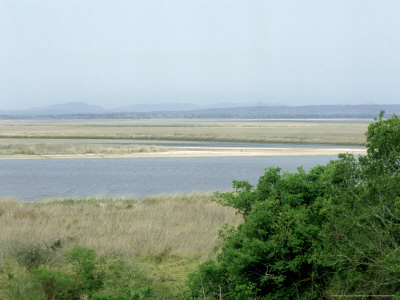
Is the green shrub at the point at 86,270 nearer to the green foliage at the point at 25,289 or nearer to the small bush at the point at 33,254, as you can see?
the green foliage at the point at 25,289

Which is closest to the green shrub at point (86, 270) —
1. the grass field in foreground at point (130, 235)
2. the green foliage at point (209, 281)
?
the grass field in foreground at point (130, 235)

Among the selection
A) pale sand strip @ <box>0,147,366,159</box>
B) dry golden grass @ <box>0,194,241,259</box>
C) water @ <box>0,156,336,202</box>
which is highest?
dry golden grass @ <box>0,194,241,259</box>

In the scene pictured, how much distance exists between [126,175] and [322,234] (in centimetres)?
2952

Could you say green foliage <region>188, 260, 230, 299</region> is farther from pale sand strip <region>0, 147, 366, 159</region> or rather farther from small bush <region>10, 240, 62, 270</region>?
pale sand strip <region>0, 147, 366, 159</region>

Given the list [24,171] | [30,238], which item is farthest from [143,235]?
[24,171]

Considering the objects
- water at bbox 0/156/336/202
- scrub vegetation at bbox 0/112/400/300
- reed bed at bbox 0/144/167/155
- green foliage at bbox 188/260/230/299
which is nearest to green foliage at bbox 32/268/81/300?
scrub vegetation at bbox 0/112/400/300

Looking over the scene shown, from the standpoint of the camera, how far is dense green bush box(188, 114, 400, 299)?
663cm

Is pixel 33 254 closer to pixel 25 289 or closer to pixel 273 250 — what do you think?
pixel 25 289

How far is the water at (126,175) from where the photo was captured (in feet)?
93.8

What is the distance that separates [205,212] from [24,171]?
80.6ft

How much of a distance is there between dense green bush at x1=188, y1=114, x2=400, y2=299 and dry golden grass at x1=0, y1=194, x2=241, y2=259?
384 centimetres

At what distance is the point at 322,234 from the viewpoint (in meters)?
7.20

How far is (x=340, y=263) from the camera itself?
6934 millimetres

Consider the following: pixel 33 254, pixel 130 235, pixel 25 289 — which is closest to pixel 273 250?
pixel 25 289
